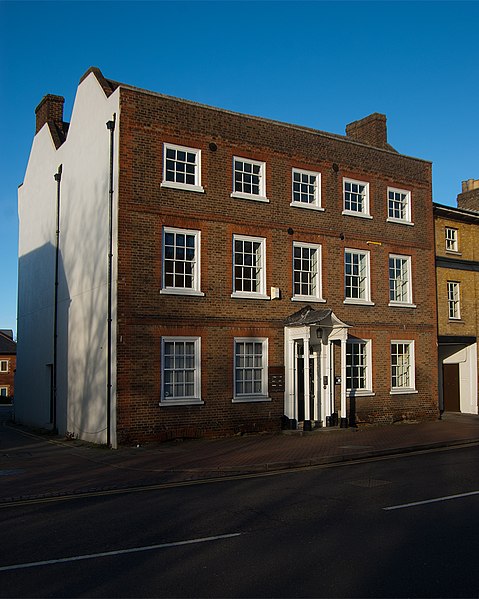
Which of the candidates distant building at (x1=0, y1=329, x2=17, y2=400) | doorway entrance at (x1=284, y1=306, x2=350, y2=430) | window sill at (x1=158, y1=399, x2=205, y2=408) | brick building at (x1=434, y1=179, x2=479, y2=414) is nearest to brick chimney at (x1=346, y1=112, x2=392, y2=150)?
brick building at (x1=434, y1=179, x2=479, y2=414)

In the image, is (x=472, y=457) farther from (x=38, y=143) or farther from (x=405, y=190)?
(x=38, y=143)

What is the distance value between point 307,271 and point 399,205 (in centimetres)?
556

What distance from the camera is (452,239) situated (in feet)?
91.7

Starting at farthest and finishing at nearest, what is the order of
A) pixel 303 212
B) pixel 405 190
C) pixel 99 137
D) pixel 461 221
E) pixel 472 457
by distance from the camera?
pixel 461 221 < pixel 405 190 < pixel 303 212 < pixel 99 137 < pixel 472 457

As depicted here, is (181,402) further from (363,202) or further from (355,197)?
(363,202)

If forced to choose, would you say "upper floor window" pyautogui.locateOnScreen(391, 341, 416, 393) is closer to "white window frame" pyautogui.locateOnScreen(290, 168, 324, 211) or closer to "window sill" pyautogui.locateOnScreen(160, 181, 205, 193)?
"white window frame" pyautogui.locateOnScreen(290, 168, 324, 211)

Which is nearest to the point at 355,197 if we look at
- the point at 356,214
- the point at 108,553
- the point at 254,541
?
the point at 356,214

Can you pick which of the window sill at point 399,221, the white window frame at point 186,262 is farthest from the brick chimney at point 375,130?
the white window frame at point 186,262

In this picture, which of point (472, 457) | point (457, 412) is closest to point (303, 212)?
point (472, 457)

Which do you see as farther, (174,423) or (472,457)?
(174,423)

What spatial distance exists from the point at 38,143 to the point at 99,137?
9.37 meters

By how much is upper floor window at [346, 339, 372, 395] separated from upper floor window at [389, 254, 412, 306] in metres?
2.37

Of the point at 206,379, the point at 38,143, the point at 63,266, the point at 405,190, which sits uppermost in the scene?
the point at 38,143

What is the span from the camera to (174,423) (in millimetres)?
19078
